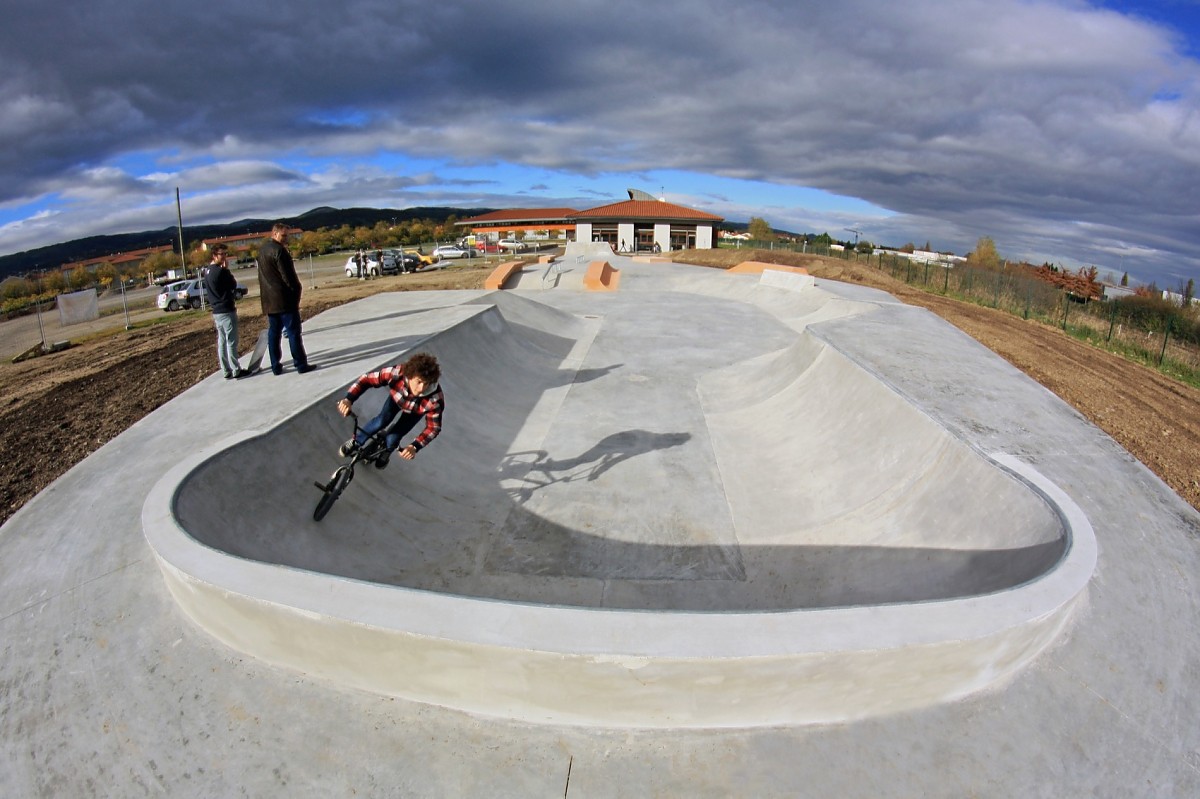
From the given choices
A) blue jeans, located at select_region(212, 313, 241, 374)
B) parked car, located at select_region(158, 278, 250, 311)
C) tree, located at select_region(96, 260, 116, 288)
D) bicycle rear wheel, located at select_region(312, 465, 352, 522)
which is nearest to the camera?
bicycle rear wheel, located at select_region(312, 465, 352, 522)

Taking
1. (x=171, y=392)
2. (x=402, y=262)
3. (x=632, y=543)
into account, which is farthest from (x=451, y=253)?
(x=632, y=543)

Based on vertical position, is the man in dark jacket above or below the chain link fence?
above

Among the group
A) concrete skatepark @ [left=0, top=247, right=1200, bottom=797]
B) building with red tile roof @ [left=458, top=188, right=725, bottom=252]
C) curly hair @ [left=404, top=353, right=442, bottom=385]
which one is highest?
building with red tile roof @ [left=458, top=188, right=725, bottom=252]

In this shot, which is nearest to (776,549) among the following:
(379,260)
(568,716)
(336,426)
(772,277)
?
(568,716)

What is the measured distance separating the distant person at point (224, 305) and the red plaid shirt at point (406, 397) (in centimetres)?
325

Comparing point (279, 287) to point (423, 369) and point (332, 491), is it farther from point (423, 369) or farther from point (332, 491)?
point (423, 369)

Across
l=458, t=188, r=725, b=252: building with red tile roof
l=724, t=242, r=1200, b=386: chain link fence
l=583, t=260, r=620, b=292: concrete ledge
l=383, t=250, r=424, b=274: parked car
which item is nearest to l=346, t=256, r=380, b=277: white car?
l=383, t=250, r=424, b=274: parked car

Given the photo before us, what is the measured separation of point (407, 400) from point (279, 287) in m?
3.46

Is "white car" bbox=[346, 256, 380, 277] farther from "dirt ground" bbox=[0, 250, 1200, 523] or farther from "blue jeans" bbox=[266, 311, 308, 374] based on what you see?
"blue jeans" bbox=[266, 311, 308, 374]

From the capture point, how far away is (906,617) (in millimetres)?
3180

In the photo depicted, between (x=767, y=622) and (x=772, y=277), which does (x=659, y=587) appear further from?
(x=772, y=277)

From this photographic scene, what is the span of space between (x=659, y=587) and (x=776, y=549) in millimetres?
1379

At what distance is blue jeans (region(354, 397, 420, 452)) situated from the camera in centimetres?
541

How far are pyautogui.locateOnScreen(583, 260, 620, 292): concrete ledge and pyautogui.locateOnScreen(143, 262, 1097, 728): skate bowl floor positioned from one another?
10.1 m
